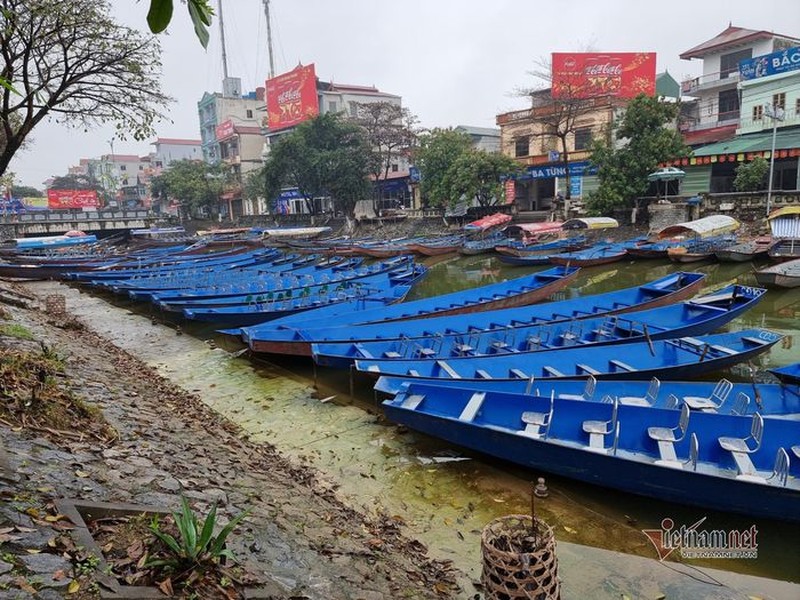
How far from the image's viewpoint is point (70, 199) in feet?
203

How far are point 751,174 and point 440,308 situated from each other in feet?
73.3

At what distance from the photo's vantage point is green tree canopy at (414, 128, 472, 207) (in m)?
36.9

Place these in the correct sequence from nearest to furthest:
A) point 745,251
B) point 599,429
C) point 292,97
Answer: point 599,429 < point 745,251 < point 292,97

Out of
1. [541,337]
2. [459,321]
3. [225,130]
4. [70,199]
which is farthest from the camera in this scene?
[70,199]

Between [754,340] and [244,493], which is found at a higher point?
[754,340]

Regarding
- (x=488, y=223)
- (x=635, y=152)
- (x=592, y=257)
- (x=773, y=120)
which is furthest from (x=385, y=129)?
(x=773, y=120)

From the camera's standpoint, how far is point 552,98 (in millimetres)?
34781

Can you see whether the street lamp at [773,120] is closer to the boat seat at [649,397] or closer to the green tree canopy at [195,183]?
the boat seat at [649,397]

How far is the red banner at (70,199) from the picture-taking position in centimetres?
6103

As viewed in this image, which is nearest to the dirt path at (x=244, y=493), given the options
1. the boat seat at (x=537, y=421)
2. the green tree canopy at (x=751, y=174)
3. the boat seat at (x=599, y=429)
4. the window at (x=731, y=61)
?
the boat seat at (x=537, y=421)

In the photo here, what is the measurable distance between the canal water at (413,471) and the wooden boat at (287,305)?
955 millimetres

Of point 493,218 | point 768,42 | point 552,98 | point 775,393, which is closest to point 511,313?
point 775,393

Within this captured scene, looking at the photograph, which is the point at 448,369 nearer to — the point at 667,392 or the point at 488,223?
the point at 667,392

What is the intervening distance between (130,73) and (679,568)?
1503cm
